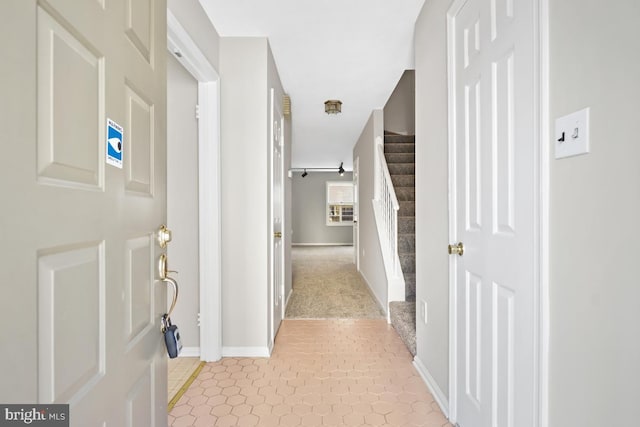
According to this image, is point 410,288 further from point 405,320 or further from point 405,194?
point 405,194

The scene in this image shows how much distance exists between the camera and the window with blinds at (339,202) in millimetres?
10875

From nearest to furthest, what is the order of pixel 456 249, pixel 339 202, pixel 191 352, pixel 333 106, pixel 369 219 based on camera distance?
pixel 456 249 < pixel 191 352 < pixel 333 106 < pixel 369 219 < pixel 339 202

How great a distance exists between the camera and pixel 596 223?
80 centimetres

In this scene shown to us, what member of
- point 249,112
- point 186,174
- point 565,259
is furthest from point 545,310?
point 186,174

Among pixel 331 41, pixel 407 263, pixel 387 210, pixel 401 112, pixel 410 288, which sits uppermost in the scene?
pixel 401 112

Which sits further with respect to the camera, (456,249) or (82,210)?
(456,249)

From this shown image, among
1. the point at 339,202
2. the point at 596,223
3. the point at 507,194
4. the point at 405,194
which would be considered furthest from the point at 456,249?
the point at 339,202

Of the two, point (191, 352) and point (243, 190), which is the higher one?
point (243, 190)

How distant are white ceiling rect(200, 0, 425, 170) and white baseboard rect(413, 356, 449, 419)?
232cm

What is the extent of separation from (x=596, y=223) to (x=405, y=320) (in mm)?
2246

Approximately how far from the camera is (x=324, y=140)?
19.8 feet

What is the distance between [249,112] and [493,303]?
2.06m

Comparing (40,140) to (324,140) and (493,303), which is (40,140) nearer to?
(493,303)

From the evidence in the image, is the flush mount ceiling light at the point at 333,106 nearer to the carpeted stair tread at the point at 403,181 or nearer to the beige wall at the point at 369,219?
the beige wall at the point at 369,219
